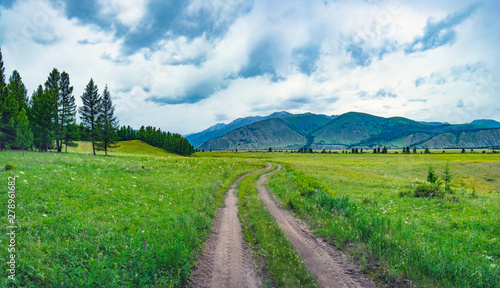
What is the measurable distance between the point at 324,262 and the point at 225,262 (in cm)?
419

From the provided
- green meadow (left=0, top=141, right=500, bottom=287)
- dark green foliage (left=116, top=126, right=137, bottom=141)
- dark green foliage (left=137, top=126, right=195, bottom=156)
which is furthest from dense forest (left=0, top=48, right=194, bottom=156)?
dark green foliage (left=116, top=126, right=137, bottom=141)

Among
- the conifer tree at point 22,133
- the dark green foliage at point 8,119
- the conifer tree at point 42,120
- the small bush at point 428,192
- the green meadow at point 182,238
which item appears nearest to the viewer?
the green meadow at point 182,238

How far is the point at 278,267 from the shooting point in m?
8.16

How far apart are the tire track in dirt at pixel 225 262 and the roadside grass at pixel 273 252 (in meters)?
0.48

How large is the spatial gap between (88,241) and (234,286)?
19.3ft

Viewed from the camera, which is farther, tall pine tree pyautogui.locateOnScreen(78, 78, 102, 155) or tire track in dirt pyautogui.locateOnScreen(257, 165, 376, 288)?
tall pine tree pyautogui.locateOnScreen(78, 78, 102, 155)

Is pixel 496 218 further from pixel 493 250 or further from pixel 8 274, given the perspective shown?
pixel 8 274

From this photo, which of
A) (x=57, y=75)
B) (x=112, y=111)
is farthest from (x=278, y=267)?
(x=57, y=75)

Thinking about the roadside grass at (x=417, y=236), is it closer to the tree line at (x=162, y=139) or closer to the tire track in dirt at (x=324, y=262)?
the tire track in dirt at (x=324, y=262)

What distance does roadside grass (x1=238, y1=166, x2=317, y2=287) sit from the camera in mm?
7590

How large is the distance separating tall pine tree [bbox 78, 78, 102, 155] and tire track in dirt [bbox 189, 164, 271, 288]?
2478 inches

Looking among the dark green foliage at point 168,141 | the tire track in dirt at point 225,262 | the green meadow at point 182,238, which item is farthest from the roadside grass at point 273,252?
the dark green foliage at point 168,141

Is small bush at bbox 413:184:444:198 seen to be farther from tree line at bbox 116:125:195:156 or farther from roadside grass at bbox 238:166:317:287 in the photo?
tree line at bbox 116:125:195:156

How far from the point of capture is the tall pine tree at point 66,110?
2318 inches
